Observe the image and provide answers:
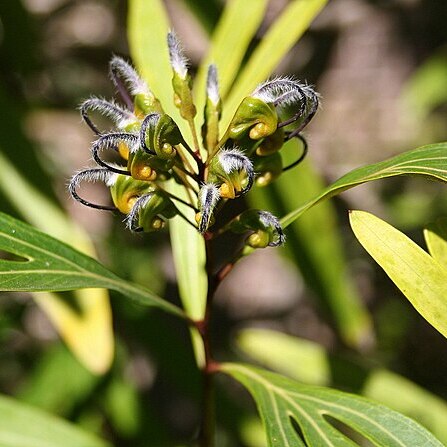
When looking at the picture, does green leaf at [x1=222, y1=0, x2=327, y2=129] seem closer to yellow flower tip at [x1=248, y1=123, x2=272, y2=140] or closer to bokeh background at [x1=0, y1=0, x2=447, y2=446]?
yellow flower tip at [x1=248, y1=123, x2=272, y2=140]

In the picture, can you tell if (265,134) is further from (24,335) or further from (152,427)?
(24,335)

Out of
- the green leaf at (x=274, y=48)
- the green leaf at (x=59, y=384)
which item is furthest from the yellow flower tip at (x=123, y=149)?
the green leaf at (x=59, y=384)

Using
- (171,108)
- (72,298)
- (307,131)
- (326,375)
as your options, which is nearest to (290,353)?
(326,375)

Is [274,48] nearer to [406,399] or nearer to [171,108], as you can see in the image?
[171,108]

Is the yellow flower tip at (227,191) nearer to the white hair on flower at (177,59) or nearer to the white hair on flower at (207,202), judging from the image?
the white hair on flower at (207,202)

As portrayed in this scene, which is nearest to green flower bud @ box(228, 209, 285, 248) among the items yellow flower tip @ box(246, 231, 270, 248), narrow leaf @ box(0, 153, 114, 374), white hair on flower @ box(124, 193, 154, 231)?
yellow flower tip @ box(246, 231, 270, 248)

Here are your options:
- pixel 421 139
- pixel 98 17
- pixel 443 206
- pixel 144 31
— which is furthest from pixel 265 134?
pixel 98 17
